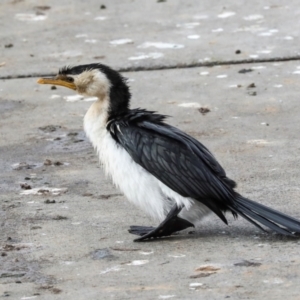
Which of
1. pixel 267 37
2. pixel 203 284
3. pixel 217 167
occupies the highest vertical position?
pixel 267 37

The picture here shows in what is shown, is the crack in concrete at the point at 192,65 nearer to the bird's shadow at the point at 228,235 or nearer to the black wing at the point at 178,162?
the black wing at the point at 178,162

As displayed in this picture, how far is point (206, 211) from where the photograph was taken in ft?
17.9

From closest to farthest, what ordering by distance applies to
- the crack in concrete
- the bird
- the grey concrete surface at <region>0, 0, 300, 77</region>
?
the bird → the crack in concrete → the grey concrete surface at <region>0, 0, 300, 77</region>

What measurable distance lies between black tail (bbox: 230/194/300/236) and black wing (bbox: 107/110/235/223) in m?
0.07

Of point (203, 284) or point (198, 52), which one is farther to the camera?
point (198, 52)

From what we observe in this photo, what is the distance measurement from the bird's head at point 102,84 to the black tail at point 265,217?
36.4 inches

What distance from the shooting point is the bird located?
5.31m

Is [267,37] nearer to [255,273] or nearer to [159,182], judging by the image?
[159,182]

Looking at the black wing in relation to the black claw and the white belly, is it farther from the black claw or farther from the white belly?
the black claw

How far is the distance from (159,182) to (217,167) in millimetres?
313

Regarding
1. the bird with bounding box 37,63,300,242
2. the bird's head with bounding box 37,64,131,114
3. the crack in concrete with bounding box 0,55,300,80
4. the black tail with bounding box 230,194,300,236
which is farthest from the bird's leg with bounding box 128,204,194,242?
the crack in concrete with bounding box 0,55,300,80

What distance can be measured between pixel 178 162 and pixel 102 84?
81 centimetres

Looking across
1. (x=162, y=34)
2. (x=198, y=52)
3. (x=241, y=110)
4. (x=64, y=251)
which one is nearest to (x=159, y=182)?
(x=64, y=251)

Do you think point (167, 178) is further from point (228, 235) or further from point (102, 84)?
point (102, 84)
